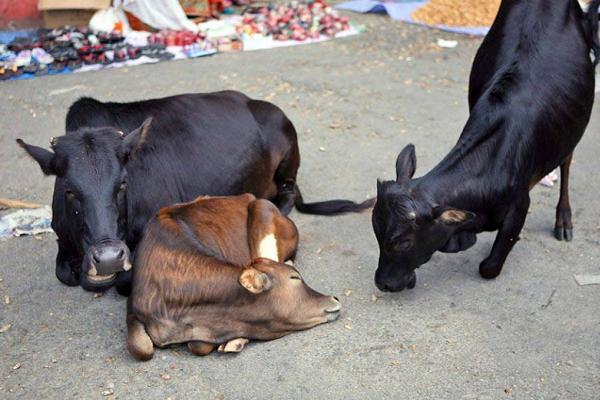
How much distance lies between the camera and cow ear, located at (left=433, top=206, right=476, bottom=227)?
164 inches

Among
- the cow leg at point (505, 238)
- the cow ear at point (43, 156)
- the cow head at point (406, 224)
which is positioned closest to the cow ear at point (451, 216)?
the cow head at point (406, 224)

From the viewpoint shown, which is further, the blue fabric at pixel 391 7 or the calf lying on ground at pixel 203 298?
the blue fabric at pixel 391 7

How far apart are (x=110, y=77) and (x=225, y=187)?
373 cm

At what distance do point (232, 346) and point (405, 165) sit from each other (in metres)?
1.35

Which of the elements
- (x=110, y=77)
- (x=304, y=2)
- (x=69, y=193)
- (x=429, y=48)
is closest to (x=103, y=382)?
(x=69, y=193)

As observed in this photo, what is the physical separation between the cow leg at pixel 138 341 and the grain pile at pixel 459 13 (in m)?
7.00

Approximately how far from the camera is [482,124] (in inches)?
182

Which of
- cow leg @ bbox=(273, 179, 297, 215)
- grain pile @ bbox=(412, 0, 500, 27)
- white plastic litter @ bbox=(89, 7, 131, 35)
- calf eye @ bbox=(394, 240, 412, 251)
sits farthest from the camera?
grain pile @ bbox=(412, 0, 500, 27)

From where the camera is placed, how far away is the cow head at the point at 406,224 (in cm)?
421

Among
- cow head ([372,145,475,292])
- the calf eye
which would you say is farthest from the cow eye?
the calf eye

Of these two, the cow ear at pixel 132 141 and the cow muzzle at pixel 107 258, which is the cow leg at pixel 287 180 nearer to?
the cow ear at pixel 132 141

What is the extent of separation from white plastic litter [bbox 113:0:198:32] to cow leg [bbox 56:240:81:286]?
17.7 ft

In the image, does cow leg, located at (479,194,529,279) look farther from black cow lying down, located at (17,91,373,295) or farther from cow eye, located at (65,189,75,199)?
cow eye, located at (65,189,75,199)

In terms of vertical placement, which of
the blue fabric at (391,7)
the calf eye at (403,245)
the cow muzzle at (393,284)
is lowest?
the blue fabric at (391,7)
